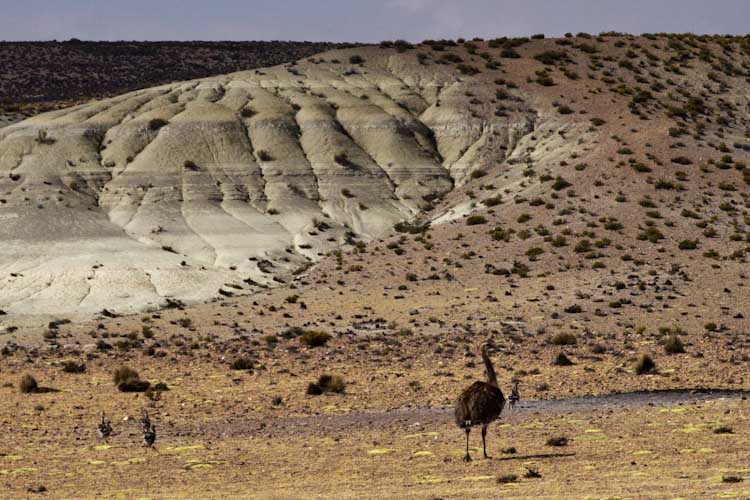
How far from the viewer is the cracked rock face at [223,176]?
64.2 metres

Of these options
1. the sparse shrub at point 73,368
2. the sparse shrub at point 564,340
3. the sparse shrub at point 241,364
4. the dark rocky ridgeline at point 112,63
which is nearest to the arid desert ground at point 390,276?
the sparse shrub at point 73,368

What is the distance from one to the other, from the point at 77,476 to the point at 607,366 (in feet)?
59.3

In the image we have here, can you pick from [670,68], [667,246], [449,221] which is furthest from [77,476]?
[670,68]

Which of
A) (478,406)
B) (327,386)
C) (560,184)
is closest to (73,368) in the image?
(327,386)

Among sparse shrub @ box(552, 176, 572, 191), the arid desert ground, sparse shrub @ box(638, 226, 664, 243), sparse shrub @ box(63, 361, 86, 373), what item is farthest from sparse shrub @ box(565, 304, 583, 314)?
sparse shrub @ box(552, 176, 572, 191)

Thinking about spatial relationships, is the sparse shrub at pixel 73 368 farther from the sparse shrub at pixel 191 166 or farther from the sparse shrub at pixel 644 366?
the sparse shrub at pixel 191 166

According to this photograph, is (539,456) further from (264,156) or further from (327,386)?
(264,156)

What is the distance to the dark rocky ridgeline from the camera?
124312 mm

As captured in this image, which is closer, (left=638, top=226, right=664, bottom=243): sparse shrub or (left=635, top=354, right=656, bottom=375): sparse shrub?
(left=635, top=354, right=656, bottom=375): sparse shrub

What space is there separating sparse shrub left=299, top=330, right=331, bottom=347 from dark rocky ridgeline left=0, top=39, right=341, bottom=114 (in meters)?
76.7

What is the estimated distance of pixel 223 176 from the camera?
264 feet

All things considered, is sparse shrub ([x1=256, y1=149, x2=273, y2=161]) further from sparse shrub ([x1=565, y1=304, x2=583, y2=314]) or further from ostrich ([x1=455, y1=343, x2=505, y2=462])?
ostrich ([x1=455, y1=343, x2=505, y2=462])

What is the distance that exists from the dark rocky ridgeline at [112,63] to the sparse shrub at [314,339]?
7675 cm

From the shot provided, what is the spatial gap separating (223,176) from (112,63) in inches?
2437
